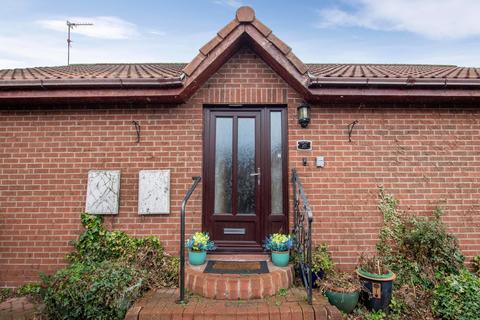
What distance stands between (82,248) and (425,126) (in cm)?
590

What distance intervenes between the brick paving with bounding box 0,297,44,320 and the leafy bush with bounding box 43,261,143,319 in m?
0.39

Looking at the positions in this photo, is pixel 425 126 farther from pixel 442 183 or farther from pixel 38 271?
pixel 38 271

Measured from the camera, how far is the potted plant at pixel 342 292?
288 centimetres

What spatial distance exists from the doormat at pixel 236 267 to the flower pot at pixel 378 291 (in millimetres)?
1306

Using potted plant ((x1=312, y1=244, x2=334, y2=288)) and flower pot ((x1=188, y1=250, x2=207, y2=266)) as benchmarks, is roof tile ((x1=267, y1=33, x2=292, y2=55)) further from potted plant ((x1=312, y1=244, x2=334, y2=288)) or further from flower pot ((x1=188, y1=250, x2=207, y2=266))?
flower pot ((x1=188, y1=250, x2=207, y2=266))

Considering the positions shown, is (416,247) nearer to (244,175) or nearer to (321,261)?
(321,261)

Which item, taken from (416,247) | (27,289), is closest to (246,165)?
(416,247)

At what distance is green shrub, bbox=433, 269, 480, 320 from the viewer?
282 cm

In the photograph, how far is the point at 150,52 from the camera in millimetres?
9664

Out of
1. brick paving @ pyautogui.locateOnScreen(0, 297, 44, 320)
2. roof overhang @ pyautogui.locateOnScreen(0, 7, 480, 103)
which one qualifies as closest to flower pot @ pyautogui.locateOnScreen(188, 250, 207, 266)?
brick paving @ pyautogui.locateOnScreen(0, 297, 44, 320)

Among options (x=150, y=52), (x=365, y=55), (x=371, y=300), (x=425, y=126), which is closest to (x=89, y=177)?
(x=371, y=300)

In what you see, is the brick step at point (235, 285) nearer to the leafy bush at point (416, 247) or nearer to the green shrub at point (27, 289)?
the leafy bush at point (416, 247)

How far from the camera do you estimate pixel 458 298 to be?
2.97m

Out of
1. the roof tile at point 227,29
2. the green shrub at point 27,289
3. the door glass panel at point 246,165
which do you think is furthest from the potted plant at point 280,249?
the green shrub at point 27,289
